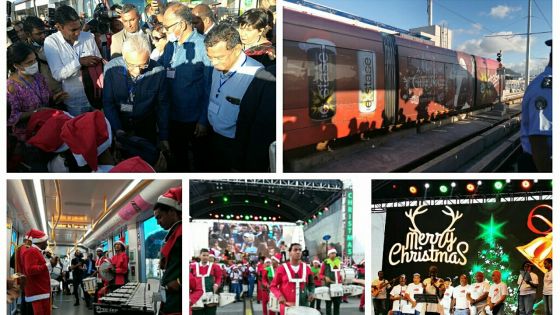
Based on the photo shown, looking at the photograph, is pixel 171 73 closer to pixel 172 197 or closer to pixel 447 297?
pixel 172 197

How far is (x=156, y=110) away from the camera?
12.7 ft

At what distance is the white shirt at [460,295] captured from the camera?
3.90m

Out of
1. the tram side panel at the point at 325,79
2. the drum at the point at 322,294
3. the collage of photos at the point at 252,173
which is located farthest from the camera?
the drum at the point at 322,294

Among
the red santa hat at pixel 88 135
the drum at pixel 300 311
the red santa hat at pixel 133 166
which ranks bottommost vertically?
the drum at pixel 300 311

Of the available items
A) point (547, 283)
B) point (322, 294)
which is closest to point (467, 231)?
point (547, 283)

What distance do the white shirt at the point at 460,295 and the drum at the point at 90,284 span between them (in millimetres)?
2519

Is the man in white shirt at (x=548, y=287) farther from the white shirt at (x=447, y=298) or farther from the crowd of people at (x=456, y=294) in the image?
the white shirt at (x=447, y=298)

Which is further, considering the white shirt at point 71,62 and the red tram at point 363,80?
the white shirt at point 71,62

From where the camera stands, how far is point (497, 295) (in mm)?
3898

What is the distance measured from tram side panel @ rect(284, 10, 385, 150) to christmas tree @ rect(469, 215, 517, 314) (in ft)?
3.72

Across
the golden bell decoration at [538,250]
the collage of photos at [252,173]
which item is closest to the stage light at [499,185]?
the collage of photos at [252,173]

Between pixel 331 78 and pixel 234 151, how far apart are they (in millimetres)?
814

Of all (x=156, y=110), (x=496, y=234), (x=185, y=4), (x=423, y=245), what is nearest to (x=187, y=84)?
(x=156, y=110)

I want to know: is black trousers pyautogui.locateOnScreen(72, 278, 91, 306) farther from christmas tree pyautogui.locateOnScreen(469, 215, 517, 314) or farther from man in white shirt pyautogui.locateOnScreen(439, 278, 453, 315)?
christmas tree pyautogui.locateOnScreen(469, 215, 517, 314)
